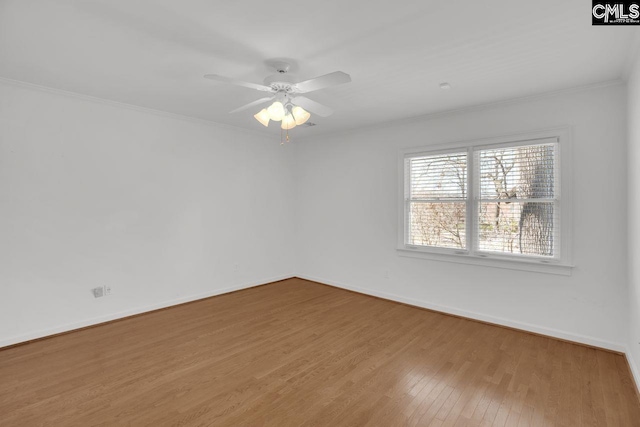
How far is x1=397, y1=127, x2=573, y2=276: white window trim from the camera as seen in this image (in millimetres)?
3309

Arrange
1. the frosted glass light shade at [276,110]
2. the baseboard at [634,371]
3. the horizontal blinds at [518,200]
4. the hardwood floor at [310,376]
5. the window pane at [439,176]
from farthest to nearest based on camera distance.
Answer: the window pane at [439,176]
the horizontal blinds at [518,200]
the frosted glass light shade at [276,110]
the baseboard at [634,371]
the hardwood floor at [310,376]

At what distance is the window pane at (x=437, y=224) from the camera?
4.13 m

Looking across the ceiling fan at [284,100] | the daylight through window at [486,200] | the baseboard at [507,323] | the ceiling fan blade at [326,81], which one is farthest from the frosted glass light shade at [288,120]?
the baseboard at [507,323]

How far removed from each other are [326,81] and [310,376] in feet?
7.64

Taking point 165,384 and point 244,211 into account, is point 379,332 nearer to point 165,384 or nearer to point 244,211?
point 165,384

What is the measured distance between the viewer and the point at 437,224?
14.2 feet

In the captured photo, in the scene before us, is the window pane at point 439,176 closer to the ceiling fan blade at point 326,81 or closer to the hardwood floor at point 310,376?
the hardwood floor at point 310,376

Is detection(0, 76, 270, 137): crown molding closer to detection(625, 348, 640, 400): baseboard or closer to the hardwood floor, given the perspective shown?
the hardwood floor

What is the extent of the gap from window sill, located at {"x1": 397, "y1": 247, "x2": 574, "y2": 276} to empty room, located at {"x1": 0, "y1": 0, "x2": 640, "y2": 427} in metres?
0.03

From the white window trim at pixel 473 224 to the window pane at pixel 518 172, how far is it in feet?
0.32

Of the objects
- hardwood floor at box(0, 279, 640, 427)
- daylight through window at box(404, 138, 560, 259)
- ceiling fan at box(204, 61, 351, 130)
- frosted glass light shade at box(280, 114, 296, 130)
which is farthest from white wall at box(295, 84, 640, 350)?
frosted glass light shade at box(280, 114, 296, 130)

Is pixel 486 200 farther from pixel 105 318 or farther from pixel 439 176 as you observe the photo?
pixel 105 318

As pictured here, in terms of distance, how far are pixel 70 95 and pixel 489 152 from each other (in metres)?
4.92

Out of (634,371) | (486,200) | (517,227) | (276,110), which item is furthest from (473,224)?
(276,110)
